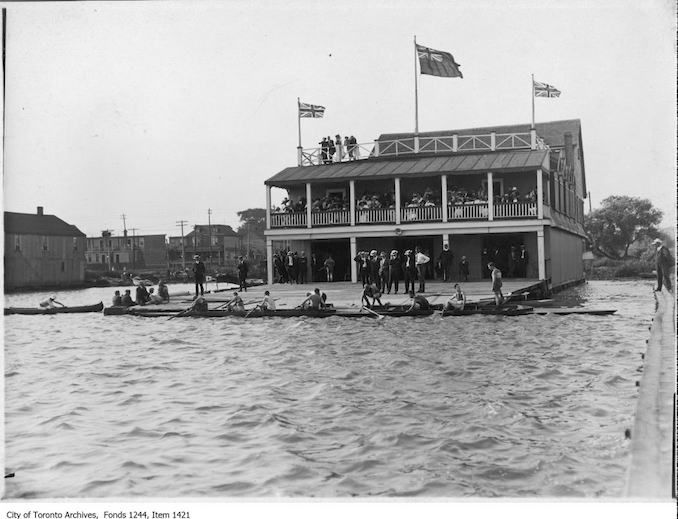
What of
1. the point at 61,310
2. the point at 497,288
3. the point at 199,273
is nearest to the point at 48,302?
the point at 61,310

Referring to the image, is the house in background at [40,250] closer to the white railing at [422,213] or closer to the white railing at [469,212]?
the white railing at [422,213]

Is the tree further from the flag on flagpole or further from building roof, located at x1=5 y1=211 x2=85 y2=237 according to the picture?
building roof, located at x1=5 y1=211 x2=85 y2=237

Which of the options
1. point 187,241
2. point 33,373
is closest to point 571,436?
point 33,373

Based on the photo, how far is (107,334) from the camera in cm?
1948

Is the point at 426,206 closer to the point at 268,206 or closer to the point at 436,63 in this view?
the point at 268,206

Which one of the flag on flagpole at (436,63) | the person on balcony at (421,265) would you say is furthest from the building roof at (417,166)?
the flag on flagpole at (436,63)

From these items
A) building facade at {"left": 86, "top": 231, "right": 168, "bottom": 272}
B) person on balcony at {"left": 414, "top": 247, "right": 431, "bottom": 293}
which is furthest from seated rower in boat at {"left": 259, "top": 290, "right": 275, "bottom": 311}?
building facade at {"left": 86, "top": 231, "right": 168, "bottom": 272}

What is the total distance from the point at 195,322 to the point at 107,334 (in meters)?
2.43

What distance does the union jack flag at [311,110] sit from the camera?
51.2 ft

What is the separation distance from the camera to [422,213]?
25.9 metres

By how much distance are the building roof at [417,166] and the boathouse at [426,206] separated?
4 cm

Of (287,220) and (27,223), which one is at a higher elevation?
Answer: (287,220)

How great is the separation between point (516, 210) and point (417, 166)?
4.30m

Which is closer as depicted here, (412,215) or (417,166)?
(412,215)
